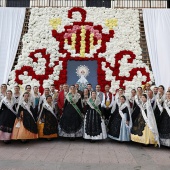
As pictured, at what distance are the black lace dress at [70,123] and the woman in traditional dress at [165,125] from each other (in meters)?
1.75

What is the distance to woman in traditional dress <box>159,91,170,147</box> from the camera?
4.73 m

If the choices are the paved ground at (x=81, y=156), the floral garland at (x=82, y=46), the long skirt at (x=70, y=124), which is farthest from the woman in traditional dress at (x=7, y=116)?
the floral garland at (x=82, y=46)

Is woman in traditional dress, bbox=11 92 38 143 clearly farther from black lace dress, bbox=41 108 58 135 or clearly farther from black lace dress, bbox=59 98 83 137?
black lace dress, bbox=59 98 83 137

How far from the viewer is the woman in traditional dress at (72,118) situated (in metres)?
5.28

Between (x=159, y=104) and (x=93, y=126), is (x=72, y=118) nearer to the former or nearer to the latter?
(x=93, y=126)

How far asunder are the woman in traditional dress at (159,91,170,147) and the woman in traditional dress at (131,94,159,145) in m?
0.17

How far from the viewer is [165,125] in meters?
4.82

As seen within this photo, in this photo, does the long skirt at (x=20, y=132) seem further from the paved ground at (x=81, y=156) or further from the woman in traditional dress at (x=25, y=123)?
the paved ground at (x=81, y=156)

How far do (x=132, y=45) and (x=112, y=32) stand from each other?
0.95m

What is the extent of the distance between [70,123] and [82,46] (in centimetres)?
430

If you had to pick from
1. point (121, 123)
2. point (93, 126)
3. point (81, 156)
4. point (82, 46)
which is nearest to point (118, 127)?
point (121, 123)

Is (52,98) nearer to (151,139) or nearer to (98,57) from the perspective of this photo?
(151,139)

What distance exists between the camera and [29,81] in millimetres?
8211

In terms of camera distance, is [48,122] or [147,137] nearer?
[147,137]
